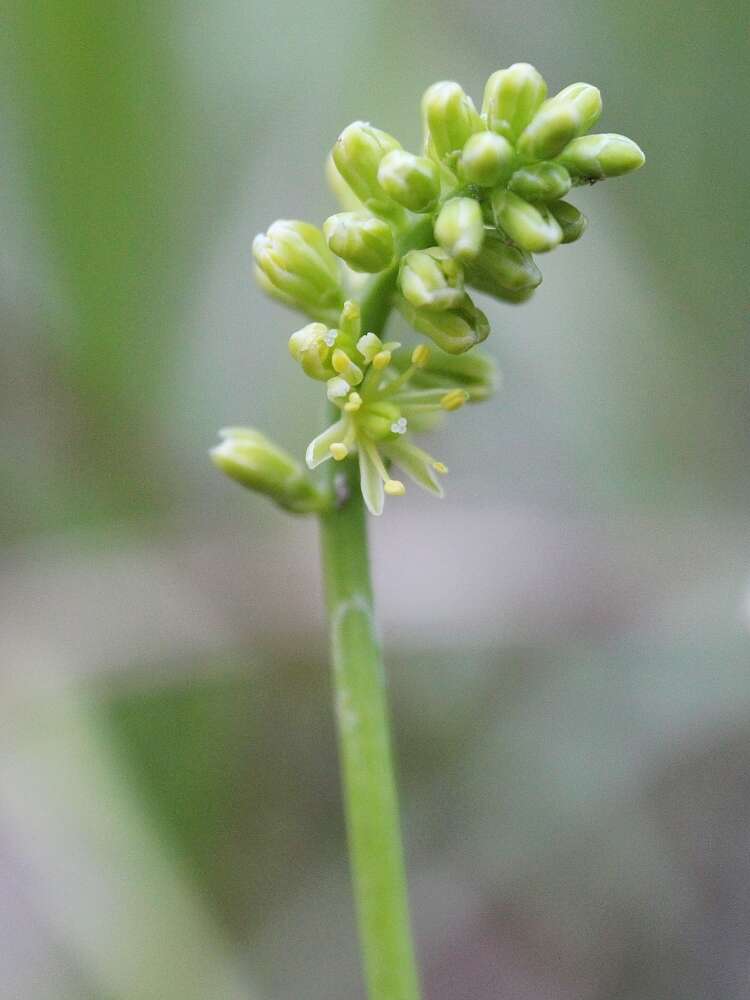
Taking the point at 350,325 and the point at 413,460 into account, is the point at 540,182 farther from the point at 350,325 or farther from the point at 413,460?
the point at 413,460

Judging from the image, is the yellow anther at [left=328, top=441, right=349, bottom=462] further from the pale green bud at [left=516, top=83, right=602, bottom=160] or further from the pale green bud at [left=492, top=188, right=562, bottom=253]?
the pale green bud at [left=516, top=83, right=602, bottom=160]

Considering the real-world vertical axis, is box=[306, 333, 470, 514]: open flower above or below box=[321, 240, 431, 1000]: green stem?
above

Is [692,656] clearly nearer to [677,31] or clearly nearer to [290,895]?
[290,895]

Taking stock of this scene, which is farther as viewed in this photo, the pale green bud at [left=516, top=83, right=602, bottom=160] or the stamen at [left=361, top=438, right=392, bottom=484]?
the stamen at [left=361, top=438, right=392, bottom=484]

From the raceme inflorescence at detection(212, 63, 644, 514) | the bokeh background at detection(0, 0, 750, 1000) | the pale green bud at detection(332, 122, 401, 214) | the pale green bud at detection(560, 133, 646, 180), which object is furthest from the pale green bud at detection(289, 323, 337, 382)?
the bokeh background at detection(0, 0, 750, 1000)

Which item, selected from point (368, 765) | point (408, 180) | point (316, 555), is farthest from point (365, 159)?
point (316, 555)

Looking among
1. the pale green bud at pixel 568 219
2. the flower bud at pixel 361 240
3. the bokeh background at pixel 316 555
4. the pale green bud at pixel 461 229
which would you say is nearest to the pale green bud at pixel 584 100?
the pale green bud at pixel 568 219

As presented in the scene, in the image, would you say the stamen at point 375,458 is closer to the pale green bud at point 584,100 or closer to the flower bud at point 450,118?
the flower bud at point 450,118
